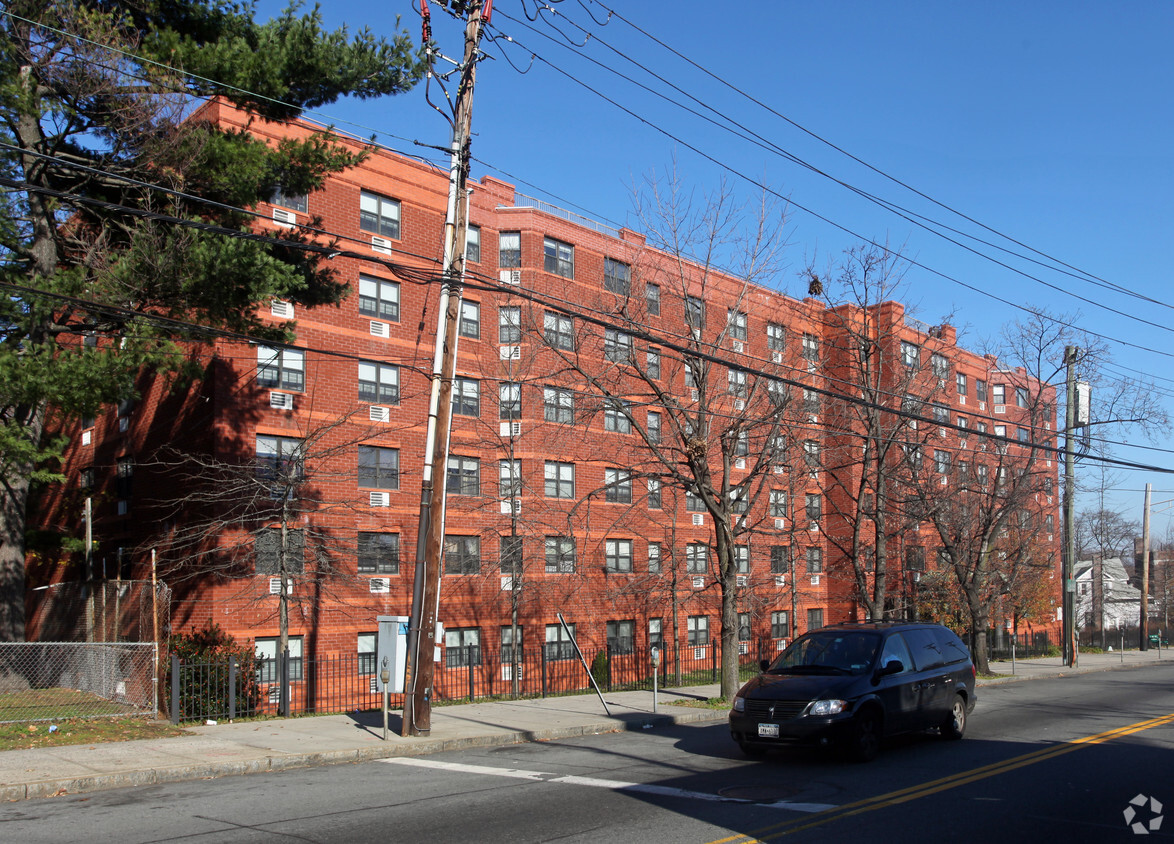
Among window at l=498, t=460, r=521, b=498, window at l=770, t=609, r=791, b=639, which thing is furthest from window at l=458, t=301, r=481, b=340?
window at l=770, t=609, r=791, b=639

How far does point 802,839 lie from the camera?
749cm

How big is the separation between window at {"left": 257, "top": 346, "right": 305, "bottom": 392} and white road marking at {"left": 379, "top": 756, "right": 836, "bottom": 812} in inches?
593

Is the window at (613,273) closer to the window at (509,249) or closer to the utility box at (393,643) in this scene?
the window at (509,249)

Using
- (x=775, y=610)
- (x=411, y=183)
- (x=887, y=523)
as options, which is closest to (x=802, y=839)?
(x=411, y=183)

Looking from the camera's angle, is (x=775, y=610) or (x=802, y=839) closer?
(x=802, y=839)

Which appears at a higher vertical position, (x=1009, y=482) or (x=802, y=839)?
(x=1009, y=482)

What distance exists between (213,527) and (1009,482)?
2274 cm

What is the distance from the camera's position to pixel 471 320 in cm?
3008

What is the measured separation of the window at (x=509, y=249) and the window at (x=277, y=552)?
12106mm

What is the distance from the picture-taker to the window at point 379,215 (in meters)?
28.1

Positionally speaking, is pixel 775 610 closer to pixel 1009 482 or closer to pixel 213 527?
pixel 1009 482

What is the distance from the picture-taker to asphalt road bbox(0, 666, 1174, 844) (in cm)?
787

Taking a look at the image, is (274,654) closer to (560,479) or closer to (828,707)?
(560,479)

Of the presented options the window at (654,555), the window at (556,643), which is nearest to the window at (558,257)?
the window at (654,555)
